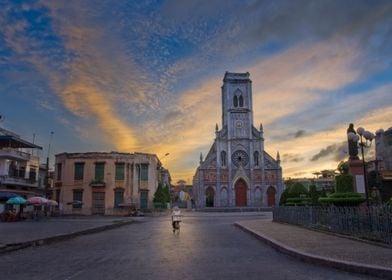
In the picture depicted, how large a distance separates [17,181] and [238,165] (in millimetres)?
36615

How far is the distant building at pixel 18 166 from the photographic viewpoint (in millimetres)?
45969

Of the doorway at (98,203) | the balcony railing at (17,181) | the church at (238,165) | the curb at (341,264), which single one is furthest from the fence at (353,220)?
the church at (238,165)

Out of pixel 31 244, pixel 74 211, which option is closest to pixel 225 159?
pixel 74 211

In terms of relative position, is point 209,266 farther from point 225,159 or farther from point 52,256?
point 225,159

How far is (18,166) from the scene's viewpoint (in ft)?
162

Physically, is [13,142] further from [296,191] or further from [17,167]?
[296,191]

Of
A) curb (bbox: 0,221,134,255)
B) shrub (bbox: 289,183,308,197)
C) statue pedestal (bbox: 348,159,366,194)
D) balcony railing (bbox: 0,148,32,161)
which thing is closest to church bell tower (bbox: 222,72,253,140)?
shrub (bbox: 289,183,308,197)

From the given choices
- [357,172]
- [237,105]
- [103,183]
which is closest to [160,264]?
[357,172]

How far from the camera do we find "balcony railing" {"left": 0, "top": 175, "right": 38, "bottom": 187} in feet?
147

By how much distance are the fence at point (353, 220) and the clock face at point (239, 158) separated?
166 ft

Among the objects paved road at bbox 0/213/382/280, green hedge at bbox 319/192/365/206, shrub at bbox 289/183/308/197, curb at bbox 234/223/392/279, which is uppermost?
shrub at bbox 289/183/308/197

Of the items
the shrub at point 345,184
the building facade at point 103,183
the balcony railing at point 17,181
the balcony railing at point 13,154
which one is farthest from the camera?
the building facade at point 103,183

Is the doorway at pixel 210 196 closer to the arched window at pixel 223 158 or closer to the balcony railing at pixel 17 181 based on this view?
the arched window at pixel 223 158

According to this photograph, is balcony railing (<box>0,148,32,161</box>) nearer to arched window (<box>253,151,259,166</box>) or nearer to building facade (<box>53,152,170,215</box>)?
building facade (<box>53,152,170,215</box>)
